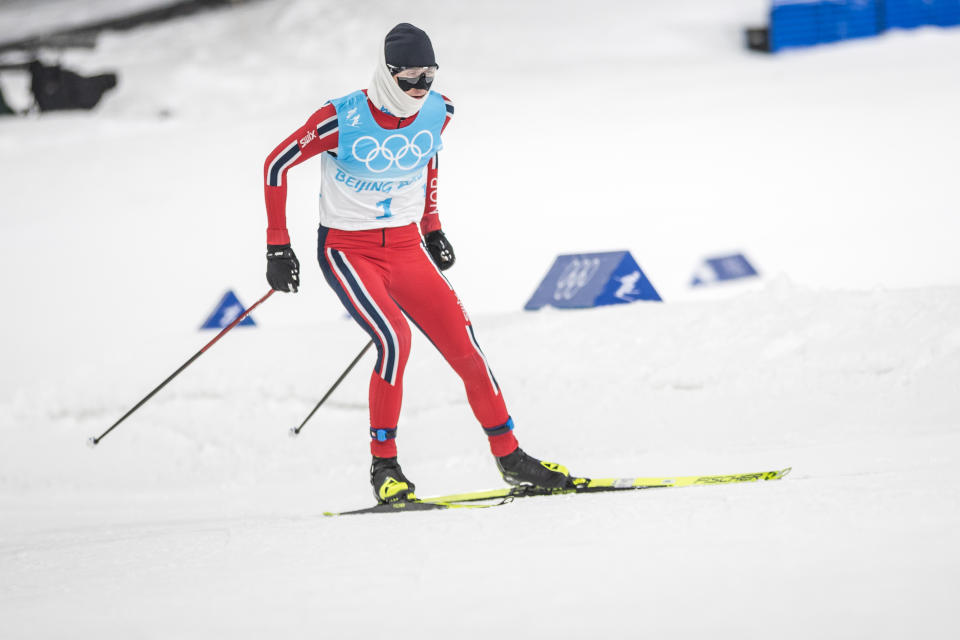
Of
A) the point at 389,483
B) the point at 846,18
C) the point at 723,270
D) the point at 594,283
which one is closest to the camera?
the point at 389,483

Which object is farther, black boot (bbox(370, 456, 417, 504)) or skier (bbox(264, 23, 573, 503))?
black boot (bbox(370, 456, 417, 504))

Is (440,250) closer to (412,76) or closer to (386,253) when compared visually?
(386,253)

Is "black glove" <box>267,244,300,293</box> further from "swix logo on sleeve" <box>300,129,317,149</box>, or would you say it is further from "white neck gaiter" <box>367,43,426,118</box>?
"white neck gaiter" <box>367,43,426,118</box>

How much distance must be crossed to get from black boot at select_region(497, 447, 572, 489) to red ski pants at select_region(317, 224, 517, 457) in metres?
0.04

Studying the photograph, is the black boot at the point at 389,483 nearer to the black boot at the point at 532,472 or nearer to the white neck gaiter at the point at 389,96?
the black boot at the point at 532,472

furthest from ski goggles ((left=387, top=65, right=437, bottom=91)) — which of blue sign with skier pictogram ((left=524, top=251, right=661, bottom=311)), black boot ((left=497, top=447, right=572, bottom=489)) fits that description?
blue sign with skier pictogram ((left=524, top=251, right=661, bottom=311))

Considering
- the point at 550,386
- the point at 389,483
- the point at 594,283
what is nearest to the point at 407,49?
the point at 389,483

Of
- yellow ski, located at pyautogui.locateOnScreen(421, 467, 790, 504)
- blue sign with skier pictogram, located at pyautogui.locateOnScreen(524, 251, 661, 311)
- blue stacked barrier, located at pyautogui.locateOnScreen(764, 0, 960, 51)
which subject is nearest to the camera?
yellow ski, located at pyautogui.locateOnScreen(421, 467, 790, 504)

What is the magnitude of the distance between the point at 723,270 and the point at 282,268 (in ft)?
13.8

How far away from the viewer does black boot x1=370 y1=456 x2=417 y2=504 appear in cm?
333

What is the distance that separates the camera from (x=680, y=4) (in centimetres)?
1789

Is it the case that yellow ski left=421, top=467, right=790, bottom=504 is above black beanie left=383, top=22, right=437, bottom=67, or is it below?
below

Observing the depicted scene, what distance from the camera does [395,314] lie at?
3338 millimetres

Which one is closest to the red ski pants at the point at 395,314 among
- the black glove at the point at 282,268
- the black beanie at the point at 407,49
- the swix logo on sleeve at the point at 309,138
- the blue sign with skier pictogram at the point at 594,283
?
the black glove at the point at 282,268
